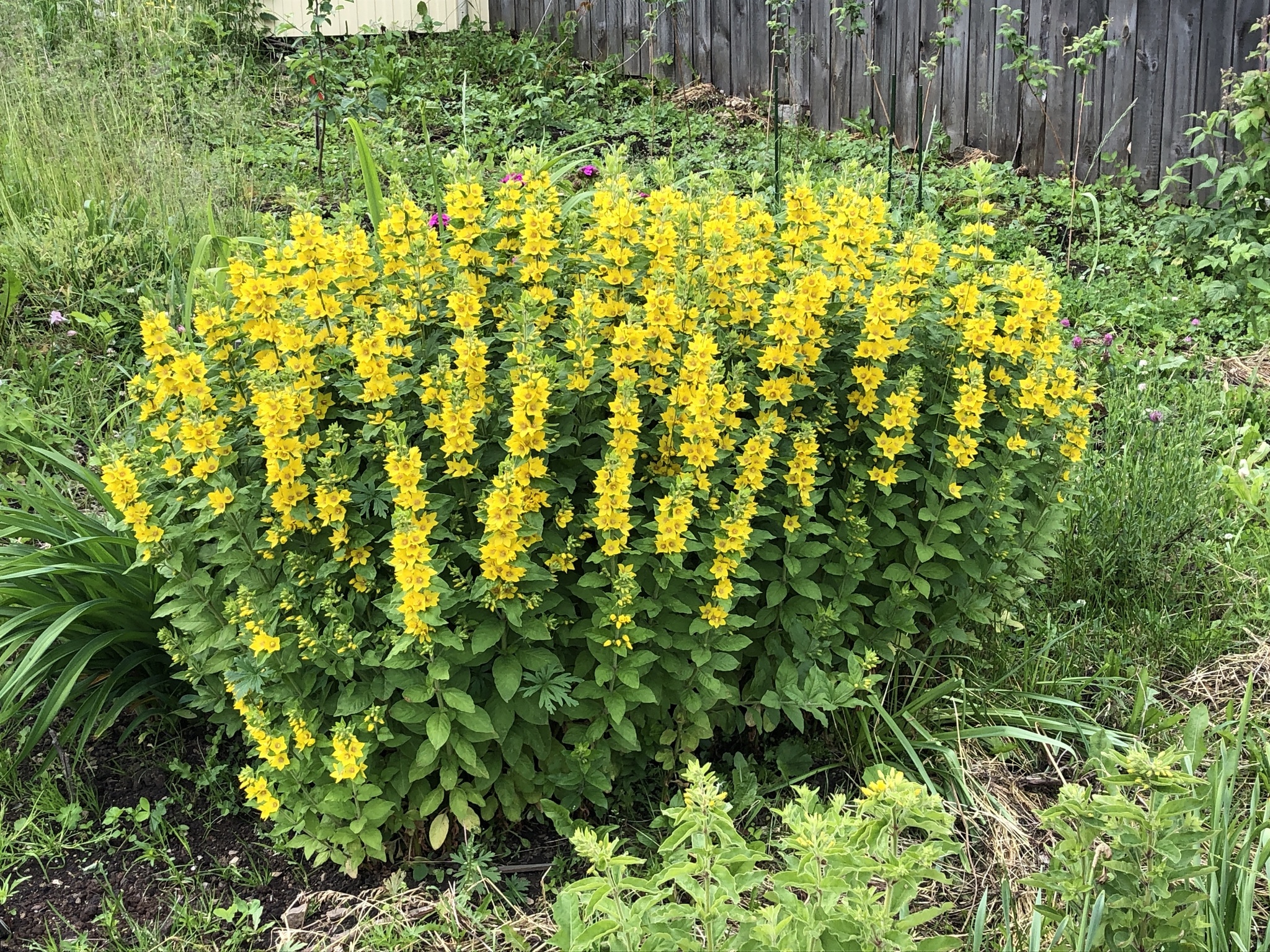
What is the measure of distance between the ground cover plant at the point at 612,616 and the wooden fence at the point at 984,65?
2766mm

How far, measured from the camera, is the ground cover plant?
195 centimetres

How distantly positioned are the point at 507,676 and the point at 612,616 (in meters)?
0.23

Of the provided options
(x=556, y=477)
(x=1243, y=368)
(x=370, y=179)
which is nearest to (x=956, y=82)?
(x=1243, y=368)

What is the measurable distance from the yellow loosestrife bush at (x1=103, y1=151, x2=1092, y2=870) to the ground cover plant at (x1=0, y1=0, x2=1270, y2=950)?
0.01 meters

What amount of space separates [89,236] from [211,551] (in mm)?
2689

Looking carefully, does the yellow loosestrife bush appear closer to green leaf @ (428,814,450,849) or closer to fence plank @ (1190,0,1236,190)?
green leaf @ (428,814,450,849)

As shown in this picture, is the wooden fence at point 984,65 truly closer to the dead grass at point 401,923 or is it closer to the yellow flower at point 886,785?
the yellow flower at point 886,785

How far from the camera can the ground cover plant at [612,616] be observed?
76.7 inches

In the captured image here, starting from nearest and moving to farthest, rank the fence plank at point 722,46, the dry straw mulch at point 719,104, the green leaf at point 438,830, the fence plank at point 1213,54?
the green leaf at point 438,830, the fence plank at point 1213,54, the dry straw mulch at point 719,104, the fence plank at point 722,46

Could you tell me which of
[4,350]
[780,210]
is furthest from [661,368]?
[4,350]

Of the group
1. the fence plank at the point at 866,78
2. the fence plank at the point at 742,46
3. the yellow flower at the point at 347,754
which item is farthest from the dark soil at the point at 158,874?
the fence plank at the point at 742,46

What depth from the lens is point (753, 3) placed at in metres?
7.16

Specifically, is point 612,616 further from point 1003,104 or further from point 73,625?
point 1003,104

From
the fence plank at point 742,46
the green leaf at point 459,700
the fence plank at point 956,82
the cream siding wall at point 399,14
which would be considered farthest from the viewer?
the cream siding wall at point 399,14
